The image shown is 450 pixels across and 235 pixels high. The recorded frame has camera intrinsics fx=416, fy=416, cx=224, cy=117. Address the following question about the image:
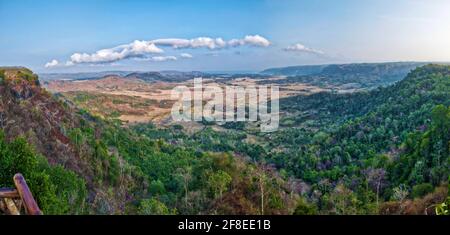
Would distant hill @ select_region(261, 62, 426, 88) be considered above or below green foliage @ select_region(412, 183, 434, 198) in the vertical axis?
above

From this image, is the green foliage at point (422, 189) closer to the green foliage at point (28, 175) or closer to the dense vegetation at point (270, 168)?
the dense vegetation at point (270, 168)

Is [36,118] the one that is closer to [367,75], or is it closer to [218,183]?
[218,183]

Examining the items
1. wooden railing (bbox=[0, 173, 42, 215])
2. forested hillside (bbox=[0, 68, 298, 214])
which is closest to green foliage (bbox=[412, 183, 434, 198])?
forested hillside (bbox=[0, 68, 298, 214])

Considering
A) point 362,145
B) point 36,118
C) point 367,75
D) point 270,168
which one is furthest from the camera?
point 367,75

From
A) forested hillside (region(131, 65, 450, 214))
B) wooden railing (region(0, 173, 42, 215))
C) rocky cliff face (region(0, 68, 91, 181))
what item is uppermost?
wooden railing (region(0, 173, 42, 215))

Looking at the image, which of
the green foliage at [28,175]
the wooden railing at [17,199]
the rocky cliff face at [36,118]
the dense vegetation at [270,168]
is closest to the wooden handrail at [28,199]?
the wooden railing at [17,199]

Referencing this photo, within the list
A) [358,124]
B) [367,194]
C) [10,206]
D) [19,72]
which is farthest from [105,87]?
[10,206]

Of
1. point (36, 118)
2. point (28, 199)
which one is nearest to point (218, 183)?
point (36, 118)

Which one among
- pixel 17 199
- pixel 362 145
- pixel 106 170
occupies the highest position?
pixel 17 199

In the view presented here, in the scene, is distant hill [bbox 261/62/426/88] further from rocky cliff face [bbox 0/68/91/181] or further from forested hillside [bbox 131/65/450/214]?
rocky cliff face [bbox 0/68/91/181]
